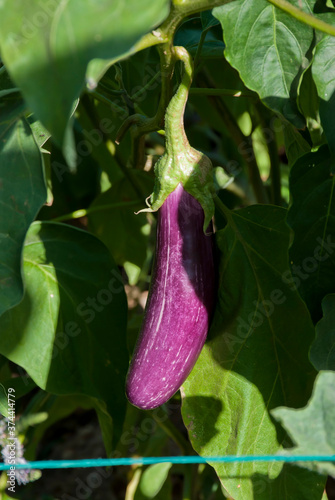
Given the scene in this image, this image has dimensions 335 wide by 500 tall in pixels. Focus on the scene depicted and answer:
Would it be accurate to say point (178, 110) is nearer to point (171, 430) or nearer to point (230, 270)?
point (230, 270)

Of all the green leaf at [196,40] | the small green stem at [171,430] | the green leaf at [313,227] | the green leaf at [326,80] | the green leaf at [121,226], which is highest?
the green leaf at [326,80]

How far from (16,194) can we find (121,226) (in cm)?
56

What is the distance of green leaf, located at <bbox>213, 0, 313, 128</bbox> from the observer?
60cm

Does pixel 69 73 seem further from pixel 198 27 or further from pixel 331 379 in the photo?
pixel 198 27

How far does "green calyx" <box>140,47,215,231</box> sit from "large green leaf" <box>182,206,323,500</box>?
10cm

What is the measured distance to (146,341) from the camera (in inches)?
22.7

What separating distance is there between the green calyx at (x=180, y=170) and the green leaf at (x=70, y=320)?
0.58 feet

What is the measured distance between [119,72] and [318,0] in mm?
211

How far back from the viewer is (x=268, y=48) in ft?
2.02

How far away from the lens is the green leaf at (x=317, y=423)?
0.39m

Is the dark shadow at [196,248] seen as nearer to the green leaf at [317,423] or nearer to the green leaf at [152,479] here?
the green leaf at [317,423]

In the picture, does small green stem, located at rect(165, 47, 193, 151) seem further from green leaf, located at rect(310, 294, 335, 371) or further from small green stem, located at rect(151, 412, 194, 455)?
small green stem, located at rect(151, 412, 194, 455)

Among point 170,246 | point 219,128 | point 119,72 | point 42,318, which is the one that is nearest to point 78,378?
point 42,318

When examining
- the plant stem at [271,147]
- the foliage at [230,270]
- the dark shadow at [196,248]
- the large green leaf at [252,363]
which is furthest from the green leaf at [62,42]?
the plant stem at [271,147]
